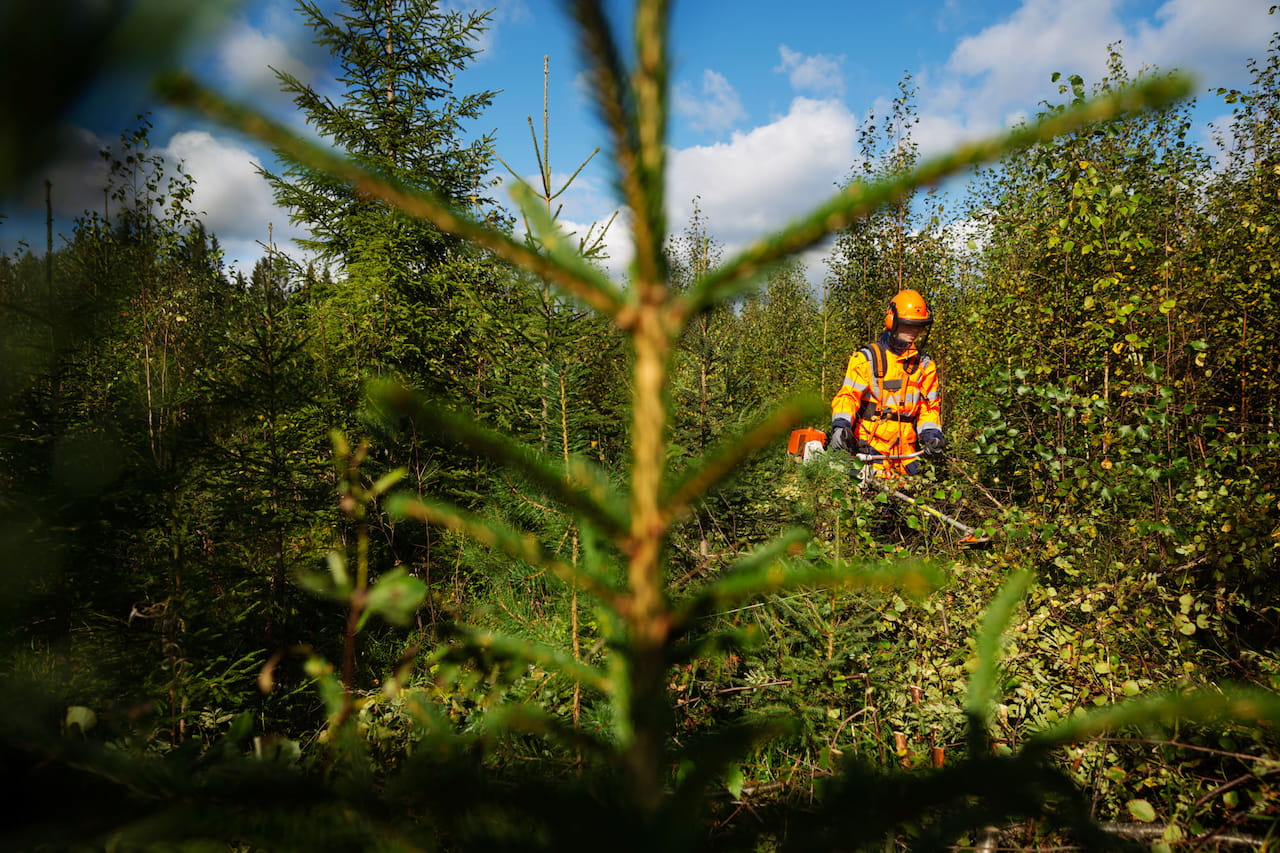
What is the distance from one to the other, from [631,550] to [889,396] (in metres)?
6.55

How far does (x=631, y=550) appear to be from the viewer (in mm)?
556

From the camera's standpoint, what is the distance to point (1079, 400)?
3.91 metres

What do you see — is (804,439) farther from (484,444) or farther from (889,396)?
(484,444)

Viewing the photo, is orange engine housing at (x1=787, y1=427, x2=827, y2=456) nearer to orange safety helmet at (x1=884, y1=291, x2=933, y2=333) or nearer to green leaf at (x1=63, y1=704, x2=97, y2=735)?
orange safety helmet at (x1=884, y1=291, x2=933, y2=333)

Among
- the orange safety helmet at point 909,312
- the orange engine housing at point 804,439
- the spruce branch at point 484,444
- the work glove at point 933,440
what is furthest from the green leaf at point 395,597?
the orange safety helmet at point 909,312

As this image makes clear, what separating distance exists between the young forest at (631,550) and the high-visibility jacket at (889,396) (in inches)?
29.1

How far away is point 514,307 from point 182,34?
4.86 m

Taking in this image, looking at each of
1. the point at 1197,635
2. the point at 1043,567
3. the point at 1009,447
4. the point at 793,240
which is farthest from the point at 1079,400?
the point at 793,240

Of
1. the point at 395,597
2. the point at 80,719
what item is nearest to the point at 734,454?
the point at 395,597

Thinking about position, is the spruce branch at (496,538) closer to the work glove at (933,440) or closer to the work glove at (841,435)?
the work glove at (841,435)

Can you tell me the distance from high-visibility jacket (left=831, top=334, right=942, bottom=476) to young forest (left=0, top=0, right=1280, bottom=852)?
74cm

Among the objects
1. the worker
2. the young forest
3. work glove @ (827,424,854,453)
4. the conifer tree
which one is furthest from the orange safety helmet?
the conifer tree

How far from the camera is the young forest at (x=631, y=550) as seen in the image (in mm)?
533

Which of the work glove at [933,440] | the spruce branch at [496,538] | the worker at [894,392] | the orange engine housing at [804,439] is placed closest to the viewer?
the spruce branch at [496,538]
